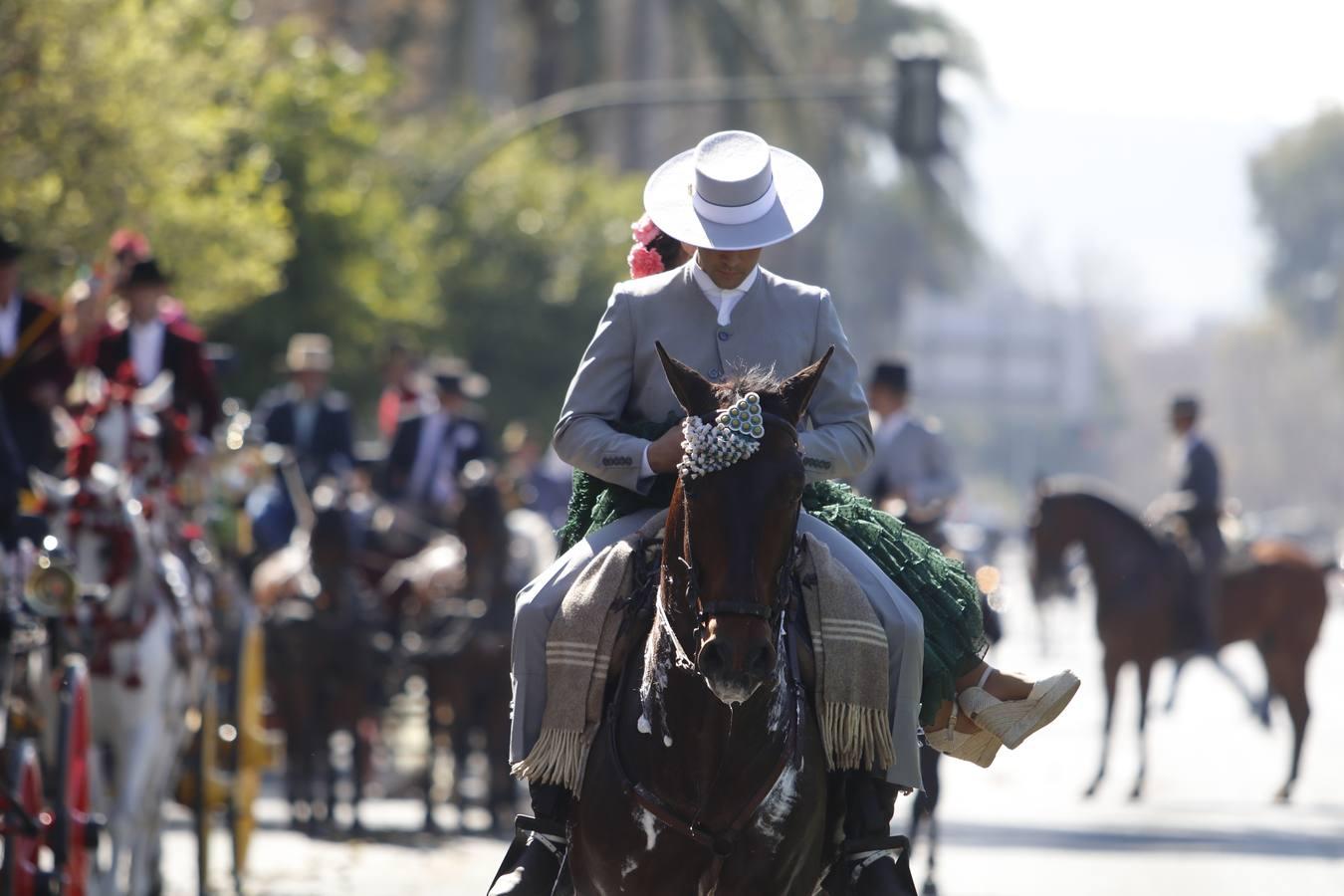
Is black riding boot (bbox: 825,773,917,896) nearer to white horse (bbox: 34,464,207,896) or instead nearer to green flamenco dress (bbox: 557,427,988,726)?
green flamenco dress (bbox: 557,427,988,726)

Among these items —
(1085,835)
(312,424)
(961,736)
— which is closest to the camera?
(961,736)

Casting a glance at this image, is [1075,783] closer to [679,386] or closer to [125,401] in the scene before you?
[125,401]

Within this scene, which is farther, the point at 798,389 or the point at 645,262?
the point at 645,262

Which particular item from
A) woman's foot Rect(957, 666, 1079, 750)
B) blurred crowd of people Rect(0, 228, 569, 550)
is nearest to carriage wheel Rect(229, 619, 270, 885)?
blurred crowd of people Rect(0, 228, 569, 550)

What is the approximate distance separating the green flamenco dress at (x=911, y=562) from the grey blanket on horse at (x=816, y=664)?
1.27 feet

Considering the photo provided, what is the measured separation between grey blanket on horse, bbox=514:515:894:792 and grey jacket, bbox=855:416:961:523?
7.11 metres

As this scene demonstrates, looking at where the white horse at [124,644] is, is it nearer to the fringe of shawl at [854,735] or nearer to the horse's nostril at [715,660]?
the fringe of shawl at [854,735]

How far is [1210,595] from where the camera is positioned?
21656 mm

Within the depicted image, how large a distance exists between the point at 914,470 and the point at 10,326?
5486 millimetres

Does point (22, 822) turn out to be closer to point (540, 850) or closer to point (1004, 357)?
point (540, 850)

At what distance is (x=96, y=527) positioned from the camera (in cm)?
1164

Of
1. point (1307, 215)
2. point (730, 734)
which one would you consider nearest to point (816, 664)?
point (730, 734)

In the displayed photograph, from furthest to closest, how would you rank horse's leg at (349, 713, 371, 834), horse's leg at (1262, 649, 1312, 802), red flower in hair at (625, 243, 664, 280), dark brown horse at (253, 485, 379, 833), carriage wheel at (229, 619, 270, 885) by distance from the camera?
horse's leg at (1262, 649, 1312, 802) → dark brown horse at (253, 485, 379, 833) → horse's leg at (349, 713, 371, 834) → carriage wheel at (229, 619, 270, 885) → red flower in hair at (625, 243, 664, 280)

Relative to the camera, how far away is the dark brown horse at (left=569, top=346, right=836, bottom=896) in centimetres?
668
